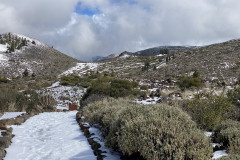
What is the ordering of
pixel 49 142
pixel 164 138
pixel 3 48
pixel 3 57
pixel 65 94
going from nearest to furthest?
pixel 164 138
pixel 49 142
pixel 65 94
pixel 3 57
pixel 3 48

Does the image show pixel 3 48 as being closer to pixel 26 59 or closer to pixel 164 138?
pixel 26 59

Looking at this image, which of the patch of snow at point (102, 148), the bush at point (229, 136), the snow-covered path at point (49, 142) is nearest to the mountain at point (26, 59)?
the snow-covered path at point (49, 142)

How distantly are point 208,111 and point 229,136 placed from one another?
1981 mm

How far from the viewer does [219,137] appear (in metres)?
Answer: 5.29

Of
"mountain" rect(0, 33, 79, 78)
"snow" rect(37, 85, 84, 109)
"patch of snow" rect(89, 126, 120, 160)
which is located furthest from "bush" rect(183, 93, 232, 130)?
"mountain" rect(0, 33, 79, 78)

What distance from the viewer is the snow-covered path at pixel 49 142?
5320 millimetres

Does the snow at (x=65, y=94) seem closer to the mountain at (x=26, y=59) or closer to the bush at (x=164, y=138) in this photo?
the bush at (x=164, y=138)

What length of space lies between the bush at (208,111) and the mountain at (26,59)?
42703 mm

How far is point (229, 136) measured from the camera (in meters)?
4.90

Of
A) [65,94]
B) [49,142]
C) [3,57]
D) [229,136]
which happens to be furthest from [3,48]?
[229,136]

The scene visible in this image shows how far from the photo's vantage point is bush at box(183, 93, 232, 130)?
664cm

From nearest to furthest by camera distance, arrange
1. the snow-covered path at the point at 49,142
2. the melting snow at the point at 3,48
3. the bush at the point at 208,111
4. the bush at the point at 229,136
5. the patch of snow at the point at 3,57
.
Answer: the bush at the point at 229,136
the snow-covered path at the point at 49,142
the bush at the point at 208,111
the patch of snow at the point at 3,57
the melting snow at the point at 3,48

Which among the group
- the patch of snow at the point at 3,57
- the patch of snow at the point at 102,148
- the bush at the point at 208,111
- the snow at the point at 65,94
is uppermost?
the patch of snow at the point at 3,57

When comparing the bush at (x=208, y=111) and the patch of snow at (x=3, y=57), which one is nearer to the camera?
the bush at (x=208, y=111)
